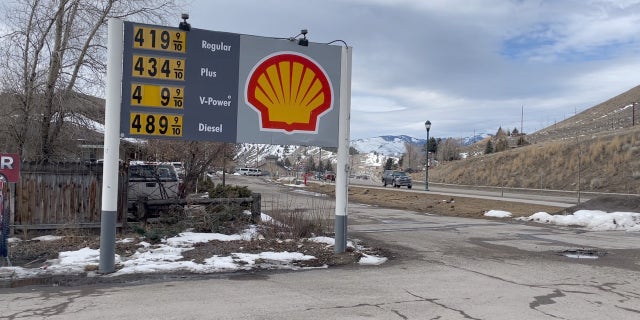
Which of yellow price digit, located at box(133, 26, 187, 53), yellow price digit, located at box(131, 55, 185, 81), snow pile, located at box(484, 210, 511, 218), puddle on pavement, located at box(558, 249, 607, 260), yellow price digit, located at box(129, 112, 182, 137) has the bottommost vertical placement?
puddle on pavement, located at box(558, 249, 607, 260)

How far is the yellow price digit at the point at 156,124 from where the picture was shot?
30.8 ft

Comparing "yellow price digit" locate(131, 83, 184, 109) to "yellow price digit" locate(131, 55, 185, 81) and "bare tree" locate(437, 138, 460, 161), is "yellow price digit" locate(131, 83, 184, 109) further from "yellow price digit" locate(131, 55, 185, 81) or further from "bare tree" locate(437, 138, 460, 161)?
"bare tree" locate(437, 138, 460, 161)

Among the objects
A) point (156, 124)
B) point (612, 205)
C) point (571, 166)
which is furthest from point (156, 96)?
point (571, 166)

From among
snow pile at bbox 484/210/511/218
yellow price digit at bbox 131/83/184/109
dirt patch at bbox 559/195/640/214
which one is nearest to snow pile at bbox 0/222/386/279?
yellow price digit at bbox 131/83/184/109

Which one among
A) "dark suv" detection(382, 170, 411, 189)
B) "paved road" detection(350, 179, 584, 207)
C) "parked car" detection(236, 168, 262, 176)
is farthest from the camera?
"parked car" detection(236, 168, 262, 176)

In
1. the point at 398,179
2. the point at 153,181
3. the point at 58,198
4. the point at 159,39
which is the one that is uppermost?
the point at 159,39

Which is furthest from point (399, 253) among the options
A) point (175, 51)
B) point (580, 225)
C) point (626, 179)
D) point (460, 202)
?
point (626, 179)

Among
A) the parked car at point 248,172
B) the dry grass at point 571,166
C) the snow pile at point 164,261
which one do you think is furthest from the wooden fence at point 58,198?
the parked car at point 248,172

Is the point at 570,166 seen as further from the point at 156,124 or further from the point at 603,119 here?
the point at 603,119

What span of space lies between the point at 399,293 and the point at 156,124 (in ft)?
16.9

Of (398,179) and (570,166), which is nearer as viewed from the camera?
(570,166)

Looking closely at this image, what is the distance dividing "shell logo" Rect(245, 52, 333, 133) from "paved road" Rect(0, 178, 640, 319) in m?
3.08

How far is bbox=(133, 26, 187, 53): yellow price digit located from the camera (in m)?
9.46

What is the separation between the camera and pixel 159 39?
31.6 ft
